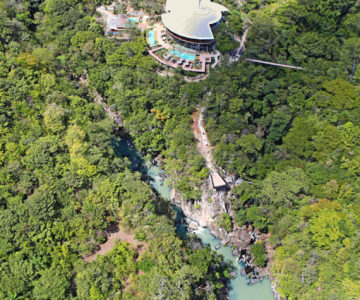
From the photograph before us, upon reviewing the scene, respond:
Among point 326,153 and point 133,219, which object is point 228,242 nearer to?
point 133,219

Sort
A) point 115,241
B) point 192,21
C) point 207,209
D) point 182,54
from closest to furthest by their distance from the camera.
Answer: point 115,241, point 207,209, point 182,54, point 192,21

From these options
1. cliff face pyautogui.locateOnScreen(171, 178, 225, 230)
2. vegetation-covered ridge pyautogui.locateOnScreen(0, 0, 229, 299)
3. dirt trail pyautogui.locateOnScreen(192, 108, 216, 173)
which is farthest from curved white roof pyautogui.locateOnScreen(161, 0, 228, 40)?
cliff face pyautogui.locateOnScreen(171, 178, 225, 230)

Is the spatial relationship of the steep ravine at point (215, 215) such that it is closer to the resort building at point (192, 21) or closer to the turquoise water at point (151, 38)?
the resort building at point (192, 21)

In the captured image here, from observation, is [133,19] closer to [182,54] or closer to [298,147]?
[182,54]

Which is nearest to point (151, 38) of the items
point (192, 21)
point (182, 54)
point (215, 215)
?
point (182, 54)

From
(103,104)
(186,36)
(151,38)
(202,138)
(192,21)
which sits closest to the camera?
(202,138)

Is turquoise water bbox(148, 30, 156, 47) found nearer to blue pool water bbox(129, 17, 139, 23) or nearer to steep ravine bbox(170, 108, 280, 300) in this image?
blue pool water bbox(129, 17, 139, 23)
